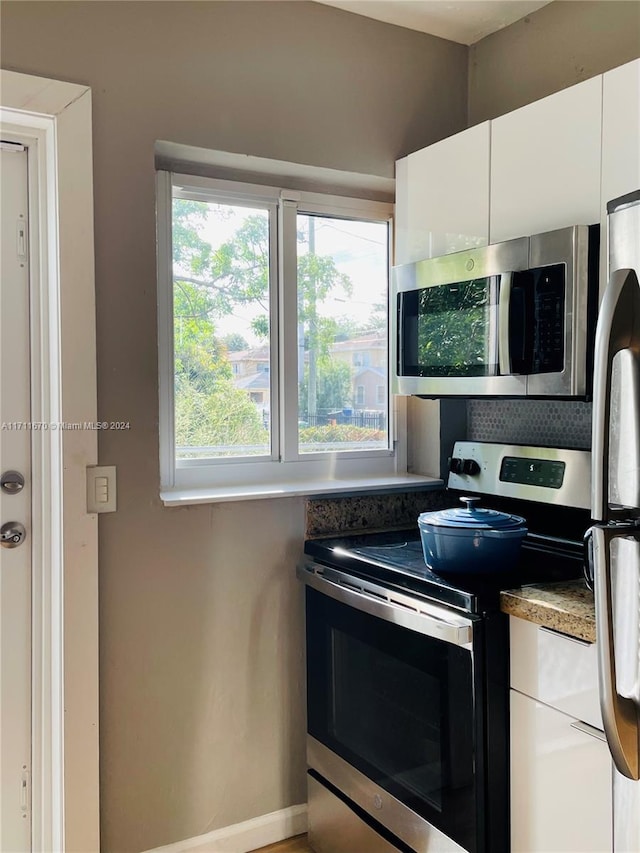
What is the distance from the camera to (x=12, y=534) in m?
1.91

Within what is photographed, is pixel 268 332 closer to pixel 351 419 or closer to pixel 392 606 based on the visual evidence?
pixel 351 419

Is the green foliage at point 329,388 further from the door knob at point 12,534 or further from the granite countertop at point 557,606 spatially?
the granite countertop at point 557,606

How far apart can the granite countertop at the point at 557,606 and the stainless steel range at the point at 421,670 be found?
0.05 meters

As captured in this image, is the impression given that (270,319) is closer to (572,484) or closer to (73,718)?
(572,484)

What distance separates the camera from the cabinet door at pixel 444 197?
201 cm

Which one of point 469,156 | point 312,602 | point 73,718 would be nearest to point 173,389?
point 312,602

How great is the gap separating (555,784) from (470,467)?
100cm

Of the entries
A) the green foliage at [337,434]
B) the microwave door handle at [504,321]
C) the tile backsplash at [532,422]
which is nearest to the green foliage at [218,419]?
the green foliage at [337,434]

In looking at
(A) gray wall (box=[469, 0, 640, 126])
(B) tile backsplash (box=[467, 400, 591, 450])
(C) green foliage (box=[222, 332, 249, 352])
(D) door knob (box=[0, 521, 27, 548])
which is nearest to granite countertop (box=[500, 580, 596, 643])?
(B) tile backsplash (box=[467, 400, 591, 450])

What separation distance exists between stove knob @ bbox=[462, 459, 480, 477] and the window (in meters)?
0.31

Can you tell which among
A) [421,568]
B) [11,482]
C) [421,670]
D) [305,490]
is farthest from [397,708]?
[11,482]

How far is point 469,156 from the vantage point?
2.04 meters

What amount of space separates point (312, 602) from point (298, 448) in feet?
1.60

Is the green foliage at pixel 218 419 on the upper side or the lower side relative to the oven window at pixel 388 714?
upper
